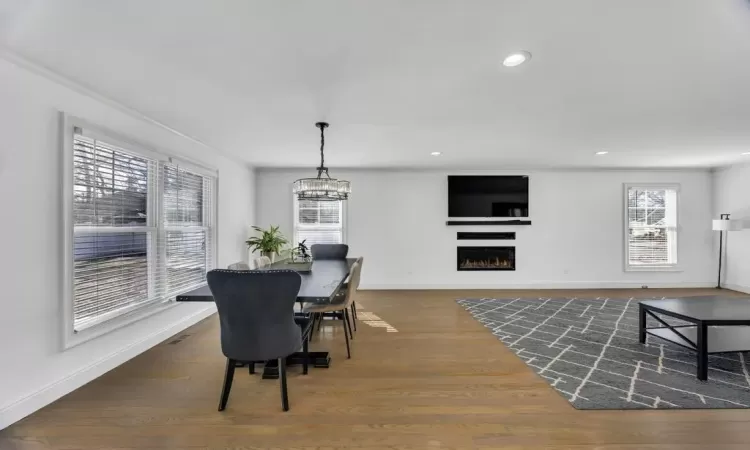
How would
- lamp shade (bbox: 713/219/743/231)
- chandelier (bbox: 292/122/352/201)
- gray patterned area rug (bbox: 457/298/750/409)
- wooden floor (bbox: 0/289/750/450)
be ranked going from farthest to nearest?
lamp shade (bbox: 713/219/743/231) → chandelier (bbox: 292/122/352/201) → gray patterned area rug (bbox: 457/298/750/409) → wooden floor (bbox: 0/289/750/450)

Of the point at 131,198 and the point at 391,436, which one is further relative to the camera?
the point at 131,198

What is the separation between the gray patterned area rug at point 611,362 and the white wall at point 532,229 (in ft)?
5.69

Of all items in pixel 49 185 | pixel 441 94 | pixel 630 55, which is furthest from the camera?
pixel 441 94

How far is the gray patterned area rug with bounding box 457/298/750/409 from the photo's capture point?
2477mm

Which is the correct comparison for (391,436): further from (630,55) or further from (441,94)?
(630,55)

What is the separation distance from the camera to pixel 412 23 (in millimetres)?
1796

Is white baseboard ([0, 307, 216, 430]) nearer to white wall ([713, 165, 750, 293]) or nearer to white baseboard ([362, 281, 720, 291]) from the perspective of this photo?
white baseboard ([362, 281, 720, 291])

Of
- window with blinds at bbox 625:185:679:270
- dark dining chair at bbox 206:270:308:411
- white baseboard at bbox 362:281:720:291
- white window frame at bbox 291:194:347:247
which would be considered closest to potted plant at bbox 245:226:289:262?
white window frame at bbox 291:194:347:247

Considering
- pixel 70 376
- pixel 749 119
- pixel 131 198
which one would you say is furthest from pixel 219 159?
pixel 749 119

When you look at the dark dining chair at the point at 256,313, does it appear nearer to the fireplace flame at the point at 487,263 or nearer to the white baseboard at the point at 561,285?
the white baseboard at the point at 561,285

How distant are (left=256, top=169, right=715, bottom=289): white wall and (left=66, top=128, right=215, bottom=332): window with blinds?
2476 mm

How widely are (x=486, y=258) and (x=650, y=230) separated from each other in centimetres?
324

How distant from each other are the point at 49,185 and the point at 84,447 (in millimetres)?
1777

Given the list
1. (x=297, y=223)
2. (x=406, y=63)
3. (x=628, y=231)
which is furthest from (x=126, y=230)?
(x=628, y=231)
